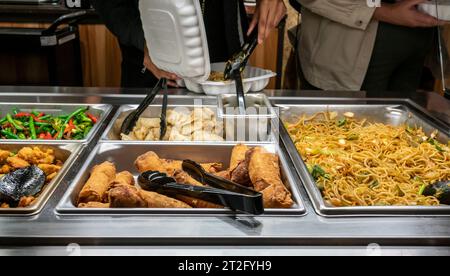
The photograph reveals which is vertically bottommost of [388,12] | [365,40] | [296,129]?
[296,129]

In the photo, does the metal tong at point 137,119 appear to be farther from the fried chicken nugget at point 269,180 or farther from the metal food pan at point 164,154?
the fried chicken nugget at point 269,180

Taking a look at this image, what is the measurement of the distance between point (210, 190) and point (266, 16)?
1235 mm

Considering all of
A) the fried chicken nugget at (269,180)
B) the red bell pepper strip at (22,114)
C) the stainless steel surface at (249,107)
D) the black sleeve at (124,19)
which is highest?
the black sleeve at (124,19)

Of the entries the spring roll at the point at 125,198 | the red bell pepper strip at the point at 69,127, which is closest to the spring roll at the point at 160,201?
the spring roll at the point at 125,198

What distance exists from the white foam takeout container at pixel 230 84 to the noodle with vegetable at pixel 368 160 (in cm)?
29

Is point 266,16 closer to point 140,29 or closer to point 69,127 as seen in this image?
point 140,29

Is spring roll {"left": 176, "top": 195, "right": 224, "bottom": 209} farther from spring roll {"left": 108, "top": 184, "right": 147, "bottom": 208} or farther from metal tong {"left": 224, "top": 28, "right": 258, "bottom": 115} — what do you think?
metal tong {"left": 224, "top": 28, "right": 258, "bottom": 115}

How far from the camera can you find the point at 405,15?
2.59m

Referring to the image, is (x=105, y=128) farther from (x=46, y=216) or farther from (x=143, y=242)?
(x=143, y=242)

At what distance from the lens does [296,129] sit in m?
1.92

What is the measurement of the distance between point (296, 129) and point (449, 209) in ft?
2.80

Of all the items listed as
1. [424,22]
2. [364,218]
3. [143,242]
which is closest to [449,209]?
[364,218]

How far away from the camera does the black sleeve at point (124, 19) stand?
88.1 inches

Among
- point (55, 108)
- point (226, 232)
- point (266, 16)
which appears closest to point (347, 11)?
point (266, 16)
